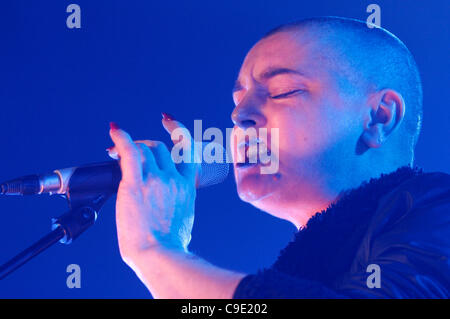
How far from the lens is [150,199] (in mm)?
1203

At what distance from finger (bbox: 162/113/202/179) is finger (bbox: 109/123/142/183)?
0.42ft

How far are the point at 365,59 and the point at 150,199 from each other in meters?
0.79

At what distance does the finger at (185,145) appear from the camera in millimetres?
1315

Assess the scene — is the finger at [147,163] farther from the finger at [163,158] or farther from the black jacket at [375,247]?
the black jacket at [375,247]

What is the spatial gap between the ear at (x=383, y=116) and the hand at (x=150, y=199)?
532mm

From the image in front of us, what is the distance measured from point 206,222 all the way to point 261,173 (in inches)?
34.7

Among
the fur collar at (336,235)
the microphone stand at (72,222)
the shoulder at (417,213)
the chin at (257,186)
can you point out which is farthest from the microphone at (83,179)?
the shoulder at (417,213)

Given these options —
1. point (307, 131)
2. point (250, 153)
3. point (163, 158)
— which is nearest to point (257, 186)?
point (250, 153)

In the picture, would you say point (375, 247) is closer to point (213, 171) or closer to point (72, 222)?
point (213, 171)

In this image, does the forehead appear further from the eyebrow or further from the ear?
the ear
